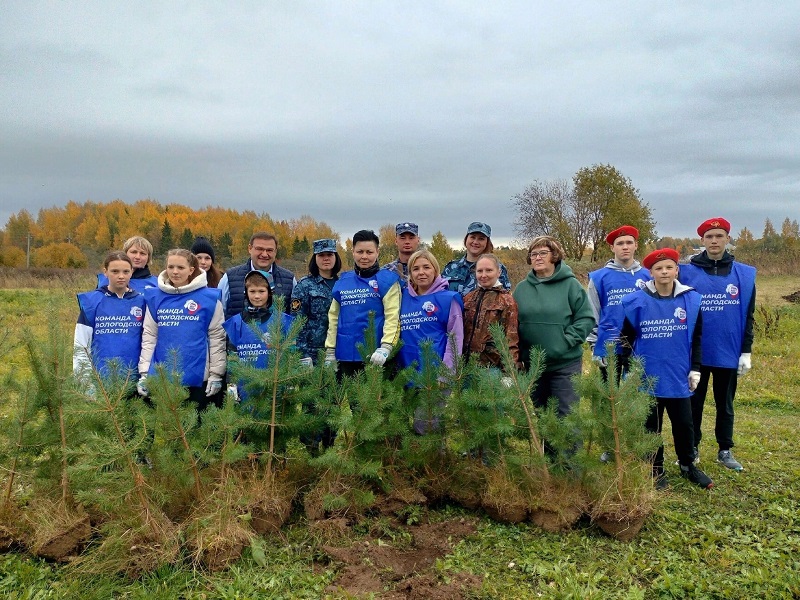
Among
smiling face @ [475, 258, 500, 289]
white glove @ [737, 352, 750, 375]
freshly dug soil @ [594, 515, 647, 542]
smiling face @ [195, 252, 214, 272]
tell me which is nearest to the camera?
freshly dug soil @ [594, 515, 647, 542]

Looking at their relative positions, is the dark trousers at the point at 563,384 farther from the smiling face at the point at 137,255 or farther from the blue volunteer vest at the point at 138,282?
the smiling face at the point at 137,255

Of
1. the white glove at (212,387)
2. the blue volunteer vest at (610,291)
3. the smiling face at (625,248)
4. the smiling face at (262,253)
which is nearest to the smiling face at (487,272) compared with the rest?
the blue volunteer vest at (610,291)

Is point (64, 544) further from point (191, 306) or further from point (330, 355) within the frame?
point (330, 355)

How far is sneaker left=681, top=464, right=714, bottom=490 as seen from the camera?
4.48 metres

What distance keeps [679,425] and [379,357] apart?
2.47 meters

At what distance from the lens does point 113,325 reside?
14.8 ft

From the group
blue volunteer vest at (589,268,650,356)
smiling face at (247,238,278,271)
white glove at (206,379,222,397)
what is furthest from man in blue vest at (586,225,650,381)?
white glove at (206,379,222,397)

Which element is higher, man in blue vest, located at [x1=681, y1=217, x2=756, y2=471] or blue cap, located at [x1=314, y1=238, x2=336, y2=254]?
blue cap, located at [x1=314, y1=238, x2=336, y2=254]

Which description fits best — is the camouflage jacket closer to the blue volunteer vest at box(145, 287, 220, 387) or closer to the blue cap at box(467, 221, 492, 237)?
the blue cap at box(467, 221, 492, 237)

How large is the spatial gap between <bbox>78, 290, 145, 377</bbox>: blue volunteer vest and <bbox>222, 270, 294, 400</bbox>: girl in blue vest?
770 mm

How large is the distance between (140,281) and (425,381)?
2.83 meters

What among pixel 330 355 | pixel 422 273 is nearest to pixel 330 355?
pixel 330 355

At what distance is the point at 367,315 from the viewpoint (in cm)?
451

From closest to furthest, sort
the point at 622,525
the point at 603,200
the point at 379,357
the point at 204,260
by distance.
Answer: the point at 622,525 → the point at 379,357 → the point at 204,260 → the point at 603,200
